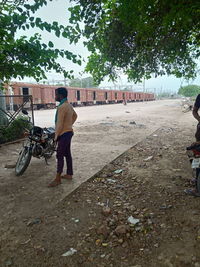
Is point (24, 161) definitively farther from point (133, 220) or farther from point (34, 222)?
point (133, 220)

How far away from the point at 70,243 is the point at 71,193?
Answer: 4.06 ft

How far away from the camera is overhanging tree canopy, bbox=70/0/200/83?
3494 millimetres

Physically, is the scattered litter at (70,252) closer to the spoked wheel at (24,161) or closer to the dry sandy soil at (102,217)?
the dry sandy soil at (102,217)

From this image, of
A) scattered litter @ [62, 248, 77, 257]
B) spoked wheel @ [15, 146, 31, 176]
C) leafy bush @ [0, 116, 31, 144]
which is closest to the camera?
scattered litter @ [62, 248, 77, 257]

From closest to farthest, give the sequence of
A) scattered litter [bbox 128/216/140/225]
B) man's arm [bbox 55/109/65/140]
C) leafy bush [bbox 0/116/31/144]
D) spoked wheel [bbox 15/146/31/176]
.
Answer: scattered litter [bbox 128/216/140/225] → man's arm [bbox 55/109/65/140] → spoked wheel [bbox 15/146/31/176] → leafy bush [bbox 0/116/31/144]

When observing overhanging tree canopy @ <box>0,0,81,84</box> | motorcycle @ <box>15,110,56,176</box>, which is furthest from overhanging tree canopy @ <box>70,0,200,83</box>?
motorcycle @ <box>15,110,56,176</box>

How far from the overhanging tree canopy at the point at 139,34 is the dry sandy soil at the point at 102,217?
2.98 metres

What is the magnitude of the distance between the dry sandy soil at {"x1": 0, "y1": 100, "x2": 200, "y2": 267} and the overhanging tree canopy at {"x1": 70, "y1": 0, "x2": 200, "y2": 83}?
298 cm

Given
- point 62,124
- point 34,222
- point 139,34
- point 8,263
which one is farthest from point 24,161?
point 139,34

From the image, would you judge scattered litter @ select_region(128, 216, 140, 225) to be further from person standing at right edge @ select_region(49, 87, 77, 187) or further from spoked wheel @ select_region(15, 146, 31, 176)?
spoked wheel @ select_region(15, 146, 31, 176)

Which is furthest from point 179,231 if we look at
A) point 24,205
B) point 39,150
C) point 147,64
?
point 147,64

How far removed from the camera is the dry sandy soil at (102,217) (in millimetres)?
2166

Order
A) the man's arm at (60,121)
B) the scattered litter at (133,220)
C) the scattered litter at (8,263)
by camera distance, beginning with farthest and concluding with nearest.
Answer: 1. the man's arm at (60,121)
2. the scattered litter at (133,220)
3. the scattered litter at (8,263)

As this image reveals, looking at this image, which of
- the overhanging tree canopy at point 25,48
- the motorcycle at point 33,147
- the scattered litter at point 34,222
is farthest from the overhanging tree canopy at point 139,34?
the scattered litter at point 34,222
